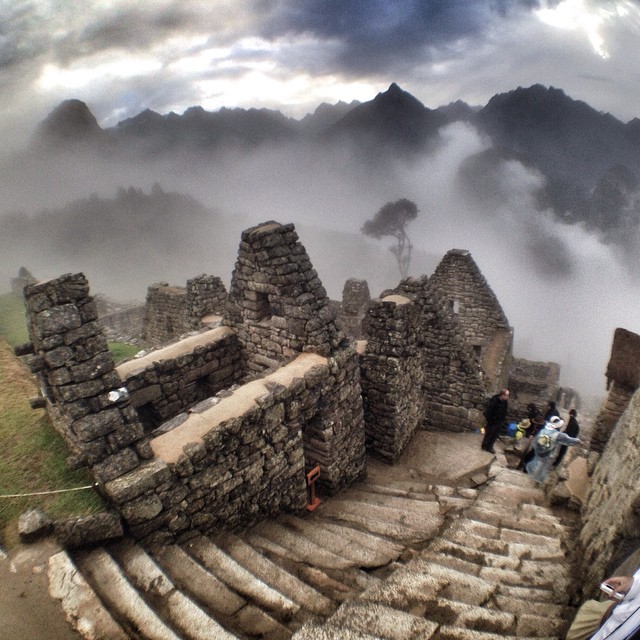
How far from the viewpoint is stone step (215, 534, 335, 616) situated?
13.3 ft

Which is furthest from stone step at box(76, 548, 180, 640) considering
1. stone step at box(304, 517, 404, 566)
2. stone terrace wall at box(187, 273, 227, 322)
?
stone terrace wall at box(187, 273, 227, 322)

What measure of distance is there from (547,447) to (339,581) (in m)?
5.12

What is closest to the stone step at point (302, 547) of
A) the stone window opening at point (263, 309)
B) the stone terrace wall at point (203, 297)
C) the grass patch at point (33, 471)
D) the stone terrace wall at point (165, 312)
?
the grass patch at point (33, 471)

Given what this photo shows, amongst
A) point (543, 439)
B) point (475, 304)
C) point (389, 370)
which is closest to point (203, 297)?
point (389, 370)

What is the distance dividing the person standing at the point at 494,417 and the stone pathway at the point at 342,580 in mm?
2799

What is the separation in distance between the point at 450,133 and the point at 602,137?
66.0ft

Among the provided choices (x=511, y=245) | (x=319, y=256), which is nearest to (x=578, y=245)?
(x=511, y=245)

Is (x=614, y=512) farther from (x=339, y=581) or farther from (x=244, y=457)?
(x=244, y=457)

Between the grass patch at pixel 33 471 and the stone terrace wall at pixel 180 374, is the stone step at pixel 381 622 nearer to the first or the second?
the grass patch at pixel 33 471

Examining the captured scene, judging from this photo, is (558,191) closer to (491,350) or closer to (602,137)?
(602,137)

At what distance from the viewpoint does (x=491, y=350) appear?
1691 cm

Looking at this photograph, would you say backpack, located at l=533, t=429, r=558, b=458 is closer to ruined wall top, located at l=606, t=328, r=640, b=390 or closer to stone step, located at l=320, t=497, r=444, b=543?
ruined wall top, located at l=606, t=328, r=640, b=390

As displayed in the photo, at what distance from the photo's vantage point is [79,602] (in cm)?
341

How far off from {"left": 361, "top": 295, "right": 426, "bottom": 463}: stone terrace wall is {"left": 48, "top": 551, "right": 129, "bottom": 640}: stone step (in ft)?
19.3
